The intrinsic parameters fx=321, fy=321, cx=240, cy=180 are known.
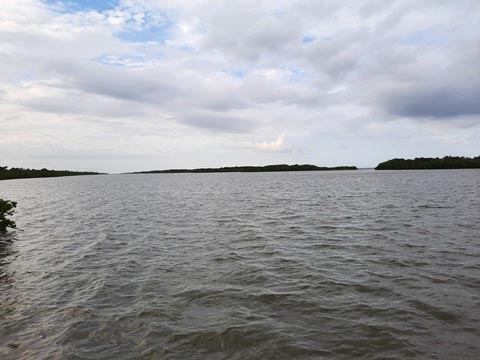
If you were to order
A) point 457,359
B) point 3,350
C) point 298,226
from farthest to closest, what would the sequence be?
1. point 298,226
2. point 3,350
3. point 457,359

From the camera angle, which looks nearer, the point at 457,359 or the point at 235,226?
the point at 457,359

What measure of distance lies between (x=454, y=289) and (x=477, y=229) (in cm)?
1259

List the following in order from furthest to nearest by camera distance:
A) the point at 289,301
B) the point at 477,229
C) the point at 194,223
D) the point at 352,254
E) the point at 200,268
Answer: the point at 194,223, the point at 477,229, the point at 352,254, the point at 200,268, the point at 289,301

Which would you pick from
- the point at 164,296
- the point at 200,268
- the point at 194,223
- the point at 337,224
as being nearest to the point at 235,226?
the point at 194,223

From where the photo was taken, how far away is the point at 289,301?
400 inches

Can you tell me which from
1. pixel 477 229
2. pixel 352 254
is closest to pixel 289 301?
pixel 352 254

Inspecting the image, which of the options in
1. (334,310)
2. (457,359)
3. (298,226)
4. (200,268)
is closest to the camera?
(457,359)

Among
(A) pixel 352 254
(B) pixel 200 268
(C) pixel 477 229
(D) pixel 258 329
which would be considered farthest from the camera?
(C) pixel 477 229

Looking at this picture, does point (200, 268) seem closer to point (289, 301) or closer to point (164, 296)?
point (164, 296)

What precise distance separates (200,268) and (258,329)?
19.4ft

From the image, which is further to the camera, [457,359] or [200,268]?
[200,268]

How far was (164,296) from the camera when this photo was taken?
1080 centimetres

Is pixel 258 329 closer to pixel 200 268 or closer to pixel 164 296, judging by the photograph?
pixel 164 296

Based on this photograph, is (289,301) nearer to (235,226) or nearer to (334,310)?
(334,310)
